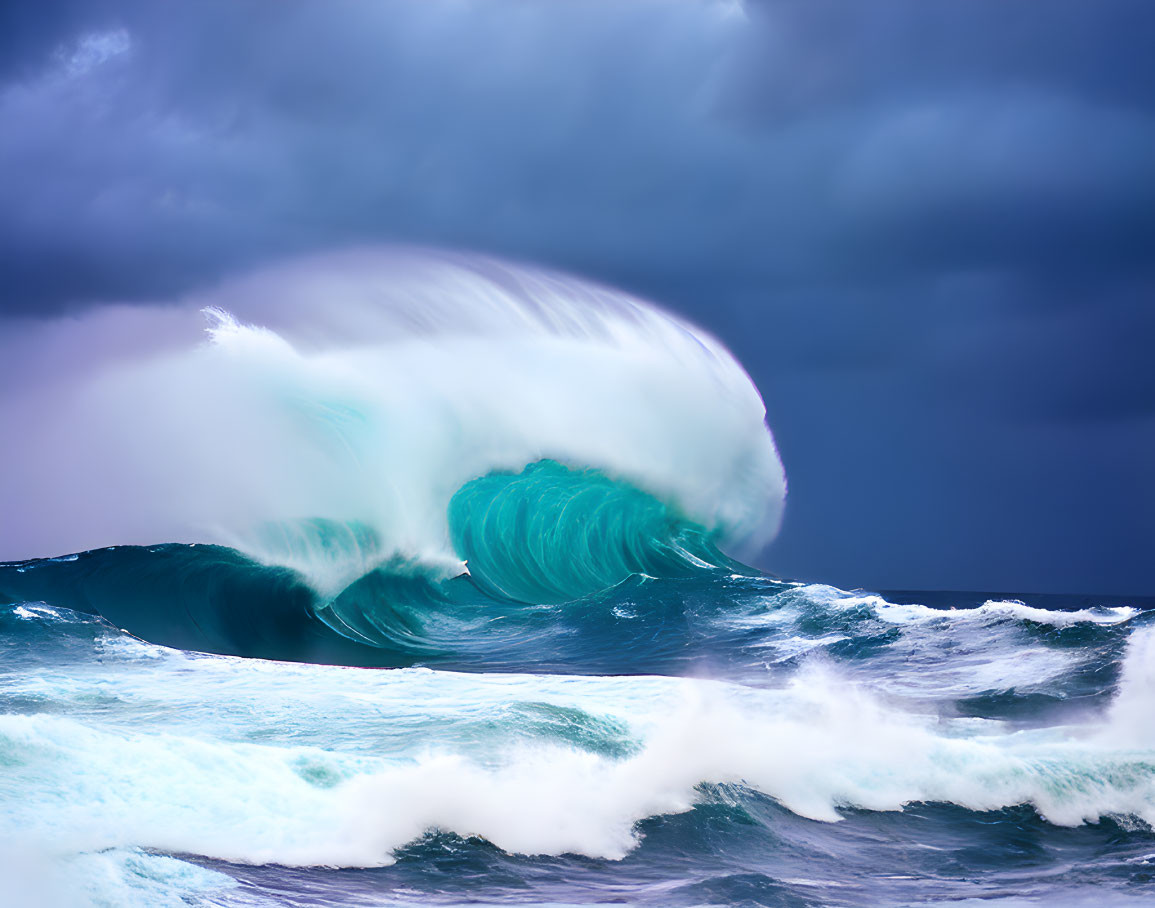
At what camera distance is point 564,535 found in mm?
18516

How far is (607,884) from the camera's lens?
15.8 feet

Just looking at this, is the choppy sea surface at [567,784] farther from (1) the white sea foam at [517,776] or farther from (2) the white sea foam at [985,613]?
(2) the white sea foam at [985,613]

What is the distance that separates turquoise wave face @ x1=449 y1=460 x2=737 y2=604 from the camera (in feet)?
57.2

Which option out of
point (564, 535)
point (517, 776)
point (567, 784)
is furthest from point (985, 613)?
point (517, 776)

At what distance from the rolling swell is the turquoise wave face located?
0.08 ft

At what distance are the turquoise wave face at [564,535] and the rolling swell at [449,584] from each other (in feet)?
0.08

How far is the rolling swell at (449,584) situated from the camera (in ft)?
44.4

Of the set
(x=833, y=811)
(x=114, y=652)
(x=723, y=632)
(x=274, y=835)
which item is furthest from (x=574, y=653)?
(x=274, y=835)

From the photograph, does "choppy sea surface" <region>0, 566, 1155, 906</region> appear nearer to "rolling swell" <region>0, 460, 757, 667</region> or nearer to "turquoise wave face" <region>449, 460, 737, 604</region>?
"rolling swell" <region>0, 460, 757, 667</region>

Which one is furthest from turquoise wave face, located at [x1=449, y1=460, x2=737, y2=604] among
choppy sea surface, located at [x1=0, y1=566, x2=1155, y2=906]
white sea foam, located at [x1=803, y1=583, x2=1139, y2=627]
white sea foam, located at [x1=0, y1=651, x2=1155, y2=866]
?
white sea foam, located at [x1=0, y1=651, x2=1155, y2=866]

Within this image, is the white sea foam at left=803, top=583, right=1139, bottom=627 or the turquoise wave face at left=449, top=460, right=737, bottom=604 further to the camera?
the turquoise wave face at left=449, top=460, right=737, bottom=604

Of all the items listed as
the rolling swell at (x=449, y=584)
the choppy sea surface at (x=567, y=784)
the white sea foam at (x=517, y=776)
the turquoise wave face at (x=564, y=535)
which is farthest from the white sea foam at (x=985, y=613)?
the white sea foam at (x=517, y=776)

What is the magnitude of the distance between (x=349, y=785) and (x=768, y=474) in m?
14.4

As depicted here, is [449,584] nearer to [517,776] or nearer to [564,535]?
[564,535]
